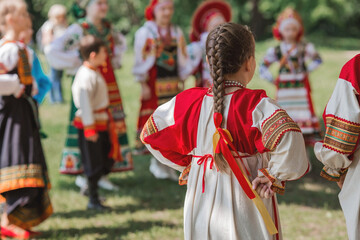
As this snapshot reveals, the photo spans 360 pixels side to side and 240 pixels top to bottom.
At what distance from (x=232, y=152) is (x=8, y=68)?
7.24 feet

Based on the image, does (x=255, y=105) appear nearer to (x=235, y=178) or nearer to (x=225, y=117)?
(x=225, y=117)

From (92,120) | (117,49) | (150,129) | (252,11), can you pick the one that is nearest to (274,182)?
(150,129)

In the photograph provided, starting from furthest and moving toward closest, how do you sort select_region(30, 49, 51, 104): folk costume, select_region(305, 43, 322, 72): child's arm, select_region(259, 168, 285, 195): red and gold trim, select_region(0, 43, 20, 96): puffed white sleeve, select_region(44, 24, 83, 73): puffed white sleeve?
select_region(305, 43, 322, 72): child's arm < select_region(44, 24, 83, 73): puffed white sleeve < select_region(30, 49, 51, 104): folk costume < select_region(0, 43, 20, 96): puffed white sleeve < select_region(259, 168, 285, 195): red and gold trim

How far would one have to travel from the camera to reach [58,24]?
10.2 meters

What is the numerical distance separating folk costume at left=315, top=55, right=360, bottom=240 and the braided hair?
48 centimetres

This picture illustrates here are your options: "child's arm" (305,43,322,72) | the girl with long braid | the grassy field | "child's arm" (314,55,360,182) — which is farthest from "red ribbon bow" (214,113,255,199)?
"child's arm" (305,43,322,72)

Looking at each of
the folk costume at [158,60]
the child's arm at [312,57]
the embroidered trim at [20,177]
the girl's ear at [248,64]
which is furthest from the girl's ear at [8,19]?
the child's arm at [312,57]

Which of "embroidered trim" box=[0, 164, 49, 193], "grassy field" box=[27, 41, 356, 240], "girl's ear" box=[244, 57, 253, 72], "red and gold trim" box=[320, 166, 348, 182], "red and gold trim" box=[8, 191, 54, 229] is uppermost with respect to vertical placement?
"girl's ear" box=[244, 57, 253, 72]

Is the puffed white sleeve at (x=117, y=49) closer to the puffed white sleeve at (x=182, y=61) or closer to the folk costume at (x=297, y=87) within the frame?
the puffed white sleeve at (x=182, y=61)

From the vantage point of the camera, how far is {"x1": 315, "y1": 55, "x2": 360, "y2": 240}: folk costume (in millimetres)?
2379

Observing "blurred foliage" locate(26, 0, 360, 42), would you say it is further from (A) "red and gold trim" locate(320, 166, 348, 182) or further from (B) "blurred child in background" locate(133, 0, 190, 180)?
(A) "red and gold trim" locate(320, 166, 348, 182)

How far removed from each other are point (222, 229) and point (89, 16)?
Result: 3.43 meters

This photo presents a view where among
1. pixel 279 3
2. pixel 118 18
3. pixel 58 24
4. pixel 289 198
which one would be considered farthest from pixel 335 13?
pixel 289 198

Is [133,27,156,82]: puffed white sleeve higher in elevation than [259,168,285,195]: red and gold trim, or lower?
higher
